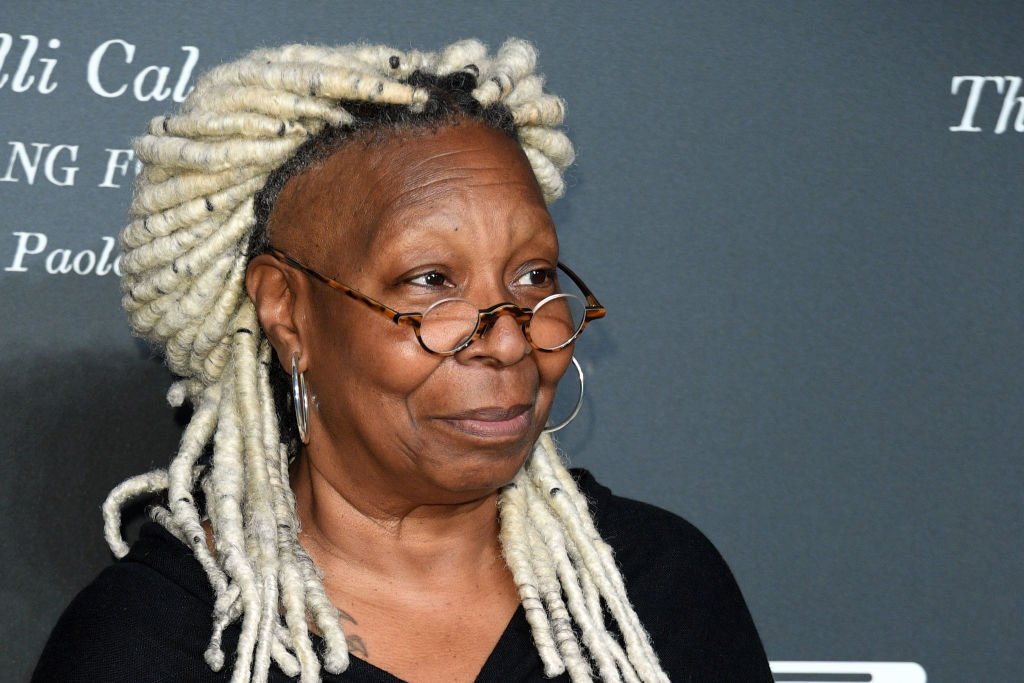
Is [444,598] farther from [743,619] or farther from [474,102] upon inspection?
[474,102]

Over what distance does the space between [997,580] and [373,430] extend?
1.04 meters

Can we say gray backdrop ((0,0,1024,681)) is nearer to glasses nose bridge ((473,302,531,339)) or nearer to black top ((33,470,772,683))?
black top ((33,470,772,683))

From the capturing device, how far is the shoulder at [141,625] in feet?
4.44

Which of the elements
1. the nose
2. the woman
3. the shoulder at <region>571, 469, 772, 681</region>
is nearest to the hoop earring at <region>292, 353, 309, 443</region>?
the woman

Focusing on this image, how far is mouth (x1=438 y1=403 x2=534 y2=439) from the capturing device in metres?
1.37

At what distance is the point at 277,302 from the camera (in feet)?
4.92

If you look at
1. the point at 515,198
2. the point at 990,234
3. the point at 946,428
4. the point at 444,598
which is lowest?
the point at 444,598

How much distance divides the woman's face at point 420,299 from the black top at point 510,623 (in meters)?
0.20

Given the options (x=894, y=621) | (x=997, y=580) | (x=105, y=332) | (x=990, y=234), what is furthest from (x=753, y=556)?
(x=105, y=332)

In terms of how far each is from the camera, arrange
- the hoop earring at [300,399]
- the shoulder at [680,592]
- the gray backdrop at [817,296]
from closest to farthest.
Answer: the hoop earring at [300,399], the shoulder at [680,592], the gray backdrop at [817,296]

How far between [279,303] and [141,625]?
0.38 metres

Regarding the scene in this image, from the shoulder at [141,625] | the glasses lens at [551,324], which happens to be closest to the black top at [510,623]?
the shoulder at [141,625]

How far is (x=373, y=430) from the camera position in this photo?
140 cm

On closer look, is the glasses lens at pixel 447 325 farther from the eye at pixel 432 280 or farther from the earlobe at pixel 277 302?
the earlobe at pixel 277 302
